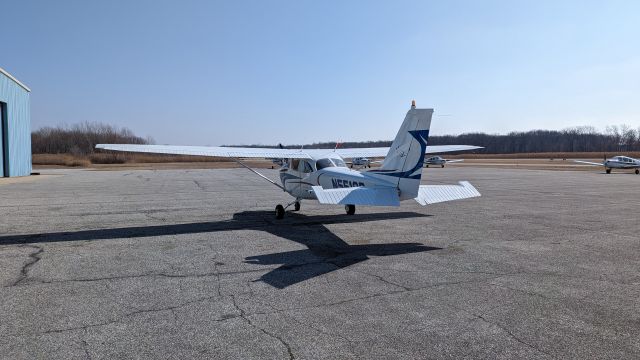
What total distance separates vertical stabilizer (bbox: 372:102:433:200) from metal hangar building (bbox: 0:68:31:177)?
34.1 meters

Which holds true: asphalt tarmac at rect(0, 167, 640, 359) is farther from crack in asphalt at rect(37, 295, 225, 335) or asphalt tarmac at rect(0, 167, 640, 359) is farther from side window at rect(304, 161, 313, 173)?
side window at rect(304, 161, 313, 173)

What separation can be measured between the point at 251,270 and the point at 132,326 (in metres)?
2.50

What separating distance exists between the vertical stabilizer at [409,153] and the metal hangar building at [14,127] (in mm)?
34082

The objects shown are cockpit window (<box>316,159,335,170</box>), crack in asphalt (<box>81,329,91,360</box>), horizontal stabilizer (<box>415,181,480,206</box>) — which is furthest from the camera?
cockpit window (<box>316,159,335,170</box>)

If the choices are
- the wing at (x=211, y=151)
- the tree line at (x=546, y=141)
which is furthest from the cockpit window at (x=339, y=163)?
the tree line at (x=546, y=141)

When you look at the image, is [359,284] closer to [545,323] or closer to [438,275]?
[438,275]

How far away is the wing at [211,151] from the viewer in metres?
12.2

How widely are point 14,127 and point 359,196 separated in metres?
36.3

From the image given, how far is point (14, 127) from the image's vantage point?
34.7 metres

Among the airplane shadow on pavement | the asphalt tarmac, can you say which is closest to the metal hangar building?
the asphalt tarmac

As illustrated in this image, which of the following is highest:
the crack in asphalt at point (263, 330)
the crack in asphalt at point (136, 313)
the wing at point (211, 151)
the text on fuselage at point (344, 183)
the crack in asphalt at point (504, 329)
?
the wing at point (211, 151)

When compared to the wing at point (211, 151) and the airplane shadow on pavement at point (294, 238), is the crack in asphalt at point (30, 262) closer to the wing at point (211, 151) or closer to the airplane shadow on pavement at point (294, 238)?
the airplane shadow on pavement at point (294, 238)

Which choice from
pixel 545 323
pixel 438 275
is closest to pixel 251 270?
pixel 438 275

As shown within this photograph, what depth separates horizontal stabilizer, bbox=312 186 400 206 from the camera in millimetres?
8617
